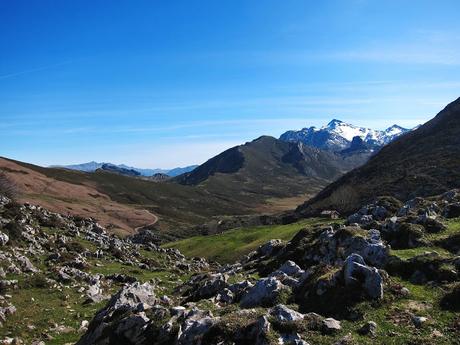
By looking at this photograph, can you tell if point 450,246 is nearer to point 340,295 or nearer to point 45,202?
point 340,295

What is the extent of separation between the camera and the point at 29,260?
147 feet

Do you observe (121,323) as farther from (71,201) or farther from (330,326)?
(71,201)

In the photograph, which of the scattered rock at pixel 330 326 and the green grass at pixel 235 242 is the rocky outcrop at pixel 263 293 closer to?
the scattered rock at pixel 330 326

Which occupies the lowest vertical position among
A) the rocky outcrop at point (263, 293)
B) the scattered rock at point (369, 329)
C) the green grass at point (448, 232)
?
the scattered rock at point (369, 329)

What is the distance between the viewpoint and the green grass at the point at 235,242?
7788 cm

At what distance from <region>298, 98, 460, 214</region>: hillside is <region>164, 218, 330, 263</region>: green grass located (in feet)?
80.0

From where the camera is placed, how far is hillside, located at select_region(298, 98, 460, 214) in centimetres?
11138

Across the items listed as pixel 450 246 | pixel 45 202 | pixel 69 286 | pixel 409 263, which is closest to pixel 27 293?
pixel 69 286

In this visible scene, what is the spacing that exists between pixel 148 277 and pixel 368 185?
3719 inches

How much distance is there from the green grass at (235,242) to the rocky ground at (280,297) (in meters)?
29.2

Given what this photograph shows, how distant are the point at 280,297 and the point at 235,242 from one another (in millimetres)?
64622

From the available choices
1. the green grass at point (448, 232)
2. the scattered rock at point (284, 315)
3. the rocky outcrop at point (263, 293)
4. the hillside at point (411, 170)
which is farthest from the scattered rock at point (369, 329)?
the hillside at point (411, 170)

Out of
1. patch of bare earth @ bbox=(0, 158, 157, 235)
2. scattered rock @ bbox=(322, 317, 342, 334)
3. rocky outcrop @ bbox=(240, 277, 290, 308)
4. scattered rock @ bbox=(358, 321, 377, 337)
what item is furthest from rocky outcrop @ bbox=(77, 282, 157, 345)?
patch of bare earth @ bbox=(0, 158, 157, 235)

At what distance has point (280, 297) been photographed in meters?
22.0
